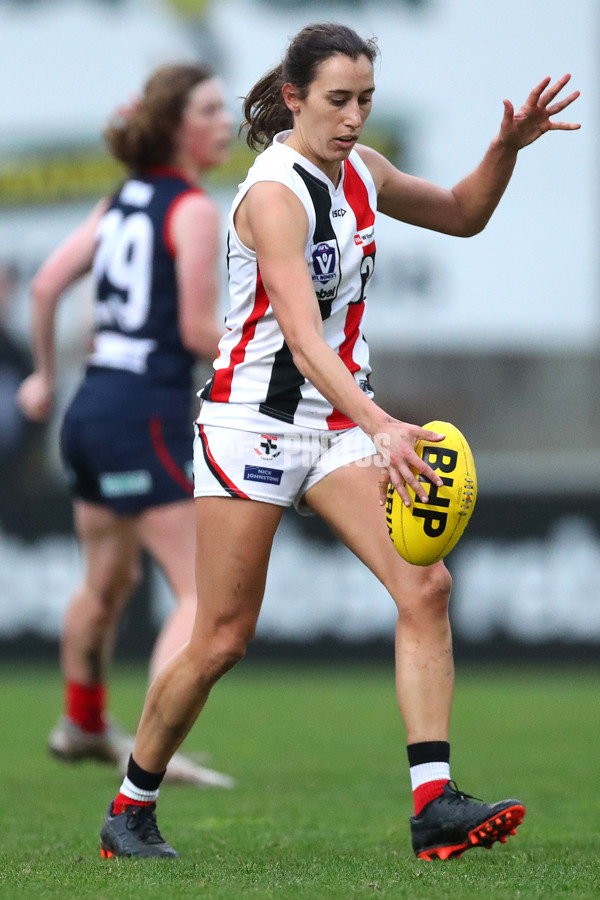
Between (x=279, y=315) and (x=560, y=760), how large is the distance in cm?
322

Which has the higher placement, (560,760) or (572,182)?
(572,182)

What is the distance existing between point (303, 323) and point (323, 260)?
30cm

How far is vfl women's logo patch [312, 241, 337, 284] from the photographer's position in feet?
13.1

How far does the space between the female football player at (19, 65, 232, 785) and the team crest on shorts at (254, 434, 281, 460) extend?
58.5 inches

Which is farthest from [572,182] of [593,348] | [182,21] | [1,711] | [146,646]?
[1,711]

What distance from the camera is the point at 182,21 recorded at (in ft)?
57.6

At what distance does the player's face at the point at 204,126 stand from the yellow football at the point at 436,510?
7.80 feet

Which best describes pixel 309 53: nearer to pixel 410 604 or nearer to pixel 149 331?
pixel 410 604

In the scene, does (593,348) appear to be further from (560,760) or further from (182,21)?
(560,760)

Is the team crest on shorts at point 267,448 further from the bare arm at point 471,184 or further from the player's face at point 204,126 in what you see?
the player's face at point 204,126

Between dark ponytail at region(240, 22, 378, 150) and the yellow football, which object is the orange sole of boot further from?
dark ponytail at region(240, 22, 378, 150)

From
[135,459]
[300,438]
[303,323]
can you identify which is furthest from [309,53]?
[135,459]

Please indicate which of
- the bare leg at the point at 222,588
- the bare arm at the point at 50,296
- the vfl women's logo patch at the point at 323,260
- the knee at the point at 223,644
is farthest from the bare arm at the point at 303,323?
the bare arm at the point at 50,296

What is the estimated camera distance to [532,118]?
14.1 ft
